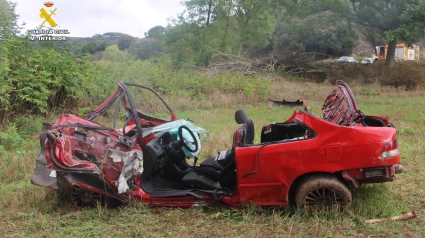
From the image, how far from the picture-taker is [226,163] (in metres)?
4.50

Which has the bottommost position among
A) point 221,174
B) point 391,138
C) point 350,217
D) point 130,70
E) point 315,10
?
point 350,217

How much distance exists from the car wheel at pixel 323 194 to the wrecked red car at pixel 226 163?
1cm

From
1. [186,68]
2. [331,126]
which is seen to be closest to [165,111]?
[186,68]

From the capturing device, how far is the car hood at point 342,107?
4.48 meters

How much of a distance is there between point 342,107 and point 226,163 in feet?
5.90

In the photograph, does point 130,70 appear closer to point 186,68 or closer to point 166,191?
point 186,68

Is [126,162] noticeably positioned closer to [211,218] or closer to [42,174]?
[211,218]

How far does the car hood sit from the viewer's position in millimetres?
4475

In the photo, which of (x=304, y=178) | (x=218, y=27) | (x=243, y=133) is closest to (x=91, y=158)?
(x=243, y=133)

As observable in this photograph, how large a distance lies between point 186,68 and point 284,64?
6833 millimetres

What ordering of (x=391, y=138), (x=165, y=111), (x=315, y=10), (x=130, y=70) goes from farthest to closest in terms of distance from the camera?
(x=315, y=10) → (x=130, y=70) → (x=165, y=111) → (x=391, y=138)

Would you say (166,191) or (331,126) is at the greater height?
(331,126)

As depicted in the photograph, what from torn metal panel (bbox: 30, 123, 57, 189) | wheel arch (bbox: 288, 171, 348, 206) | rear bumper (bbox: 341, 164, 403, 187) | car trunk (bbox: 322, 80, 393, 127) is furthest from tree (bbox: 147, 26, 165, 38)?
rear bumper (bbox: 341, 164, 403, 187)

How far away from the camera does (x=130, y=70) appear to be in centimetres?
1533
